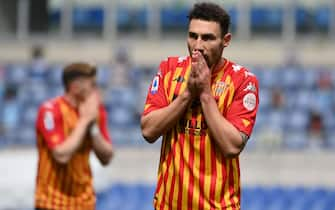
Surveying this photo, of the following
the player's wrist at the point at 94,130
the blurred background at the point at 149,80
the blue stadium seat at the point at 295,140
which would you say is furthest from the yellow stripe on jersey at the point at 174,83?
the blue stadium seat at the point at 295,140

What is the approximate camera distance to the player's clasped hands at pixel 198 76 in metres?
4.08

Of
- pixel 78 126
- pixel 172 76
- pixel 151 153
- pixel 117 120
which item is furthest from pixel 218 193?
pixel 117 120

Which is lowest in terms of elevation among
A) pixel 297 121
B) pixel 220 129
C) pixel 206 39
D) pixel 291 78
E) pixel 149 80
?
pixel 297 121

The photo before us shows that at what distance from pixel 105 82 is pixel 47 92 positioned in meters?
1.09

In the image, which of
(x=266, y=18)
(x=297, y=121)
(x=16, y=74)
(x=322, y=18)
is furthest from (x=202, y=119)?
(x=266, y=18)

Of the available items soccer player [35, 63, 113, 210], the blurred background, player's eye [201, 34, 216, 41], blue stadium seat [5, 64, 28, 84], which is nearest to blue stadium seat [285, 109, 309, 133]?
the blurred background

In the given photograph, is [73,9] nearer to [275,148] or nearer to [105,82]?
[105,82]

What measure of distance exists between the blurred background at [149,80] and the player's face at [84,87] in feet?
12.3

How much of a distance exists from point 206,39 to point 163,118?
1.38 feet

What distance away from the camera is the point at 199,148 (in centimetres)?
427

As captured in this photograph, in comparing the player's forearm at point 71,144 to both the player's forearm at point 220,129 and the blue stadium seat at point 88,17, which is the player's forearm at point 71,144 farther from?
the blue stadium seat at point 88,17

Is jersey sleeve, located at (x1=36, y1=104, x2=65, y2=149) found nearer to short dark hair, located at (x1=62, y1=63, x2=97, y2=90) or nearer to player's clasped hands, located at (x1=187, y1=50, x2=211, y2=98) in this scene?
short dark hair, located at (x1=62, y1=63, x2=97, y2=90)

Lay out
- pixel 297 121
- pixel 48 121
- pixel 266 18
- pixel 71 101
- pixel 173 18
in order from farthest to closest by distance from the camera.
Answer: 1. pixel 173 18
2. pixel 266 18
3. pixel 297 121
4. pixel 71 101
5. pixel 48 121

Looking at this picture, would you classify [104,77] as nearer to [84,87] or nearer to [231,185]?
[84,87]
